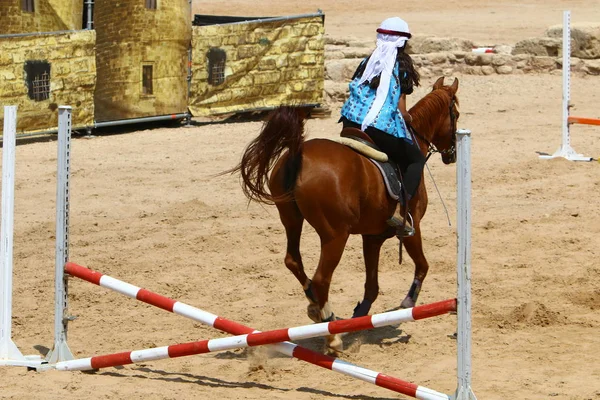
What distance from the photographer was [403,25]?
748cm

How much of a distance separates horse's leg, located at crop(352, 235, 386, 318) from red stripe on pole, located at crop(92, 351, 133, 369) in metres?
1.89

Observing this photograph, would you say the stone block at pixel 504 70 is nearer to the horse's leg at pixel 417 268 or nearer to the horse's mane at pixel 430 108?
the horse's mane at pixel 430 108

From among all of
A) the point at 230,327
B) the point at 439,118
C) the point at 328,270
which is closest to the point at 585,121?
the point at 439,118

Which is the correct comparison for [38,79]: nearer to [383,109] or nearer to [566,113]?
[566,113]

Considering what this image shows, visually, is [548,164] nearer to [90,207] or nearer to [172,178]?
[172,178]

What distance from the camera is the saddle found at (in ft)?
23.6

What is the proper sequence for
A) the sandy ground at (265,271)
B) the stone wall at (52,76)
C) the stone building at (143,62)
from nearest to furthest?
the sandy ground at (265,271) → the stone wall at (52,76) → the stone building at (143,62)

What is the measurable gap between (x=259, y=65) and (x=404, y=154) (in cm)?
855

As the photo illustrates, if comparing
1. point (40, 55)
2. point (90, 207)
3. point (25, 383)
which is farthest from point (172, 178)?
point (25, 383)

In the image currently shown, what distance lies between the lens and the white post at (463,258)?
5398 millimetres

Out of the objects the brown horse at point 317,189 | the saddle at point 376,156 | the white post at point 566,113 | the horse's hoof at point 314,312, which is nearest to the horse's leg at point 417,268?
the brown horse at point 317,189

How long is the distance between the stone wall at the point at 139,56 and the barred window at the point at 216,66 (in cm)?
38

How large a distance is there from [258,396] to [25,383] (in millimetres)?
1361

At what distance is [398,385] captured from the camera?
5676 mm
